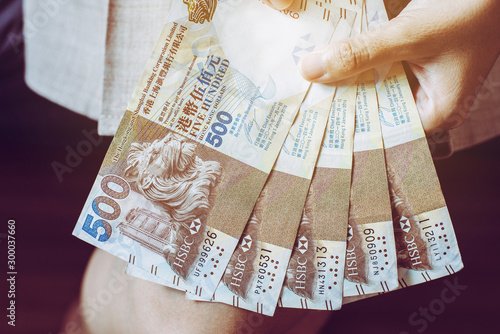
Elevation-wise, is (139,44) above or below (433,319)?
above

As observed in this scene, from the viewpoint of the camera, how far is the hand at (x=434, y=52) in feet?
1.72

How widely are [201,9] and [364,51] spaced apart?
240 millimetres

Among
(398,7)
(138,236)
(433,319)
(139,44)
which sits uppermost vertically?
(398,7)

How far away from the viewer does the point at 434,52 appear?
0.56 metres

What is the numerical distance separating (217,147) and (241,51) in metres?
0.15

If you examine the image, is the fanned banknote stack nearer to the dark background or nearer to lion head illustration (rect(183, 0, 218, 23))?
lion head illustration (rect(183, 0, 218, 23))

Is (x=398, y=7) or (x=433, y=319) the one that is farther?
(x=433, y=319)

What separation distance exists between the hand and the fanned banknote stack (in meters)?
0.04

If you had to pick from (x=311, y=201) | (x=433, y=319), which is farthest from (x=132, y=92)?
(x=433, y=319)

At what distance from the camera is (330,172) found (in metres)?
0.56

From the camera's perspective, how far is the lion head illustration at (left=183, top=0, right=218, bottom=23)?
535mm

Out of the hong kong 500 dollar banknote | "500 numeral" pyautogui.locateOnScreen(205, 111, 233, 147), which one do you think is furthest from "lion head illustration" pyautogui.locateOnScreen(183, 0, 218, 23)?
"500 numeral" pyautogui.locateOnScreen(205, 111, 233, 147)

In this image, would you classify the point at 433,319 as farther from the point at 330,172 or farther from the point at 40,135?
the point at 40,135

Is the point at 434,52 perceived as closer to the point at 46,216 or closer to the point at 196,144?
the point at 196,144
